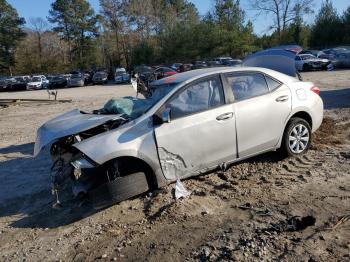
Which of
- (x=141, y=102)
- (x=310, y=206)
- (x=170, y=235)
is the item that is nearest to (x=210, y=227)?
(x=170, y=235)

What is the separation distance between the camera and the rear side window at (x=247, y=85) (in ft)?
18.1

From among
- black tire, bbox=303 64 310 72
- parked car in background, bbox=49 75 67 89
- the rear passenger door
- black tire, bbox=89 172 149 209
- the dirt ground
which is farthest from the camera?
parked car in background, bbox=49 75 67 89

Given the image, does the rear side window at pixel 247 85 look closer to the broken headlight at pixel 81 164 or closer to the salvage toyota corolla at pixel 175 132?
the salvage toyota corolla at pixel 175 132

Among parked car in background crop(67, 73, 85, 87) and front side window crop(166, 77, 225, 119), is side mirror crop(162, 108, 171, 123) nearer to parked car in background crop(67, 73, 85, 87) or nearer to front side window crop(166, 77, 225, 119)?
front side window crop(166, 77, 225, 119)

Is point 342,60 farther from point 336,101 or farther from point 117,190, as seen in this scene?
point 117,190

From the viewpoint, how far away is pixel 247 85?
5.68 metres

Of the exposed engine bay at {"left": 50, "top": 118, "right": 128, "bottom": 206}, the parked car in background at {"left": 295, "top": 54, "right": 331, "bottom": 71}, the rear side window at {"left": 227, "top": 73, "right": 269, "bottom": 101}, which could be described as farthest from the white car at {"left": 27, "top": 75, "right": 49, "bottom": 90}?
the rear side window at {"left": 227, "top": 73, "right": 269, "bottom": 101}

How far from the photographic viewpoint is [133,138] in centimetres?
485

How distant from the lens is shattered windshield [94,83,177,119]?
5264 millimetres

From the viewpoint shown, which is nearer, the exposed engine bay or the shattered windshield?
the exposed engine bay

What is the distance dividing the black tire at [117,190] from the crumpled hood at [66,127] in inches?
33.8

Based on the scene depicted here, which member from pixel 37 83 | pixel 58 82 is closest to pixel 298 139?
pixel 58 82

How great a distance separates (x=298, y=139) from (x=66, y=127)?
3520 mm

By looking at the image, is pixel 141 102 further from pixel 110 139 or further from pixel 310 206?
pixel 310 206
